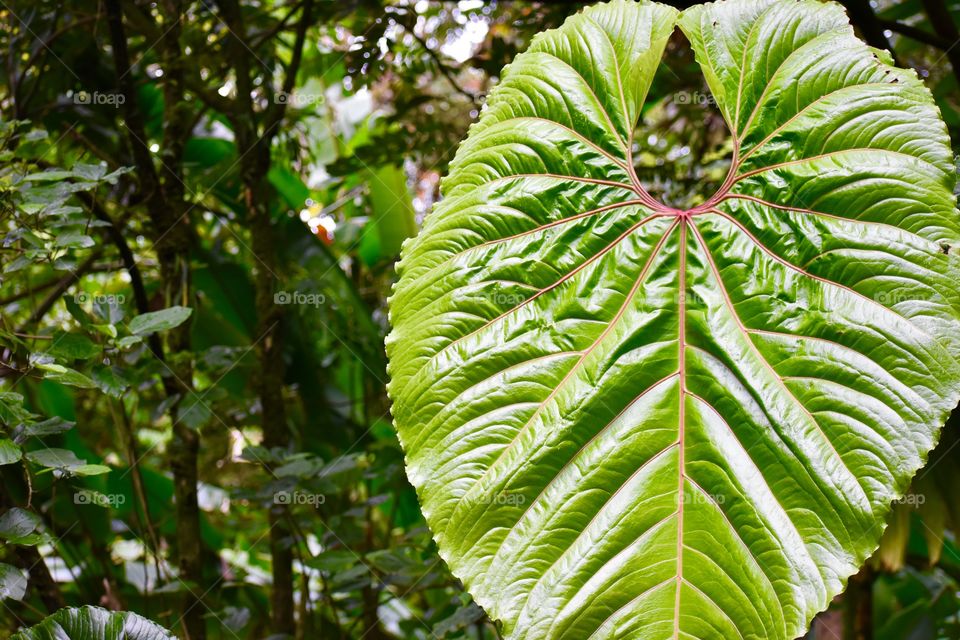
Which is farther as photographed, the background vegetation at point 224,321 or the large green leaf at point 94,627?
the background vegetation at point 224,321

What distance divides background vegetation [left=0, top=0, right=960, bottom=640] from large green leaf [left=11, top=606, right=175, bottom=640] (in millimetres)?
86

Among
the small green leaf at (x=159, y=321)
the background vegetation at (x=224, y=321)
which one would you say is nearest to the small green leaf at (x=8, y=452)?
the background vegetation at (x=224, y=321)

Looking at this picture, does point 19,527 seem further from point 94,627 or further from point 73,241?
point 73,241

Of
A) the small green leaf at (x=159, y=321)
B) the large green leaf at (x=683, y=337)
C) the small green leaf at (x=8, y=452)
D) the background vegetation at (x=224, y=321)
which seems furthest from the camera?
the background vegetation at (x=224, y=321)

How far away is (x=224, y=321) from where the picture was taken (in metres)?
2.13

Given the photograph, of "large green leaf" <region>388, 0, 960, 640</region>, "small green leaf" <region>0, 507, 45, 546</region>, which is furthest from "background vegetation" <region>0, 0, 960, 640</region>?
"large green leaf" <region>388, 0, 960, 640</region>

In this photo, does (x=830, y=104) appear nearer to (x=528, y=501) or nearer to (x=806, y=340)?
(x=806, y=340)

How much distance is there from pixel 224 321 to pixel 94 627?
1.44 m

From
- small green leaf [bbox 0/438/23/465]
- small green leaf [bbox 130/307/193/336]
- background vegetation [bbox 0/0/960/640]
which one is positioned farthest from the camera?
background vegetation [bbox 0/0/960/640]

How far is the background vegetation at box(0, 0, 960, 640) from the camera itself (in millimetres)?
1076

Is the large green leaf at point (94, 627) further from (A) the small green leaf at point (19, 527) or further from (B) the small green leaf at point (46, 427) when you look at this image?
(B) the small green leaf at point (46, 427)

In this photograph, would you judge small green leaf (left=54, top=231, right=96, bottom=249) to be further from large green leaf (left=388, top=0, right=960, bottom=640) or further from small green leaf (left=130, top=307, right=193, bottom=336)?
large green leaf (left=388, top=0, right=960, bottom=640)

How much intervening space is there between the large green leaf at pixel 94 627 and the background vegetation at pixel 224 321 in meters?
0.09

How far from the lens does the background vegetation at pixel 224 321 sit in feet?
3.53
